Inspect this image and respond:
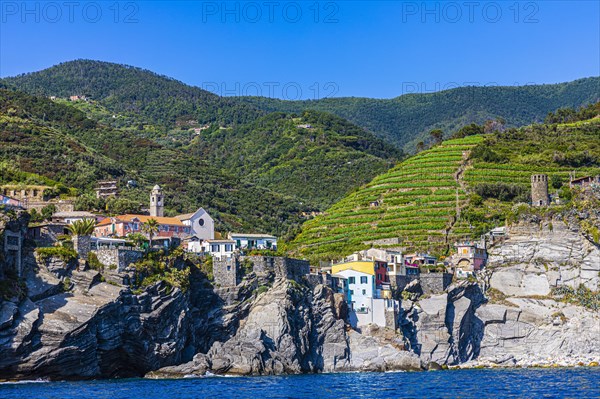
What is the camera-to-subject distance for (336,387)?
64.8 metres

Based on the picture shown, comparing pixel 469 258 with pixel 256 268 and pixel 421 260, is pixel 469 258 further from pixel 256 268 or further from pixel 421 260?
pixel 256 268

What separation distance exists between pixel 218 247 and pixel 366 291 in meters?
15.2

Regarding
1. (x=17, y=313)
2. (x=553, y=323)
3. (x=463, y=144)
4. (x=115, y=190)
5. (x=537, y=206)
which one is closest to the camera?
(x=17, y=313)

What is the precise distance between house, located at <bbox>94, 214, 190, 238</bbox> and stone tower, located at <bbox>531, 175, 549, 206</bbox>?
41769mm

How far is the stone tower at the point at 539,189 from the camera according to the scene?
4305 inches

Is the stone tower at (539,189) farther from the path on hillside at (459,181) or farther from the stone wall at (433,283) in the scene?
the stone wall at (433,283)

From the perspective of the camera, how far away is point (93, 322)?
67.4 metres

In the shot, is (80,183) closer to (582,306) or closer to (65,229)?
(65,229)

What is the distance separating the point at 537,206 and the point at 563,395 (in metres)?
50.9

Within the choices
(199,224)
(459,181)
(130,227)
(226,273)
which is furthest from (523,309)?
(130,227)

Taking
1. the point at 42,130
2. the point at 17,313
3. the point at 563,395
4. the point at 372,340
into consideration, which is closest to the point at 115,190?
the point at 42,130

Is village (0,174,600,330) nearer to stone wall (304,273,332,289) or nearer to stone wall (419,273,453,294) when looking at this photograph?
stone wall (419,273,453,294)

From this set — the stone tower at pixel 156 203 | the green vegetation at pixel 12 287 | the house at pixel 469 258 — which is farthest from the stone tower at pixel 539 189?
the green vegetation at pixel 12 287

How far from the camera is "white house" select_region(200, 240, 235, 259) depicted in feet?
295
